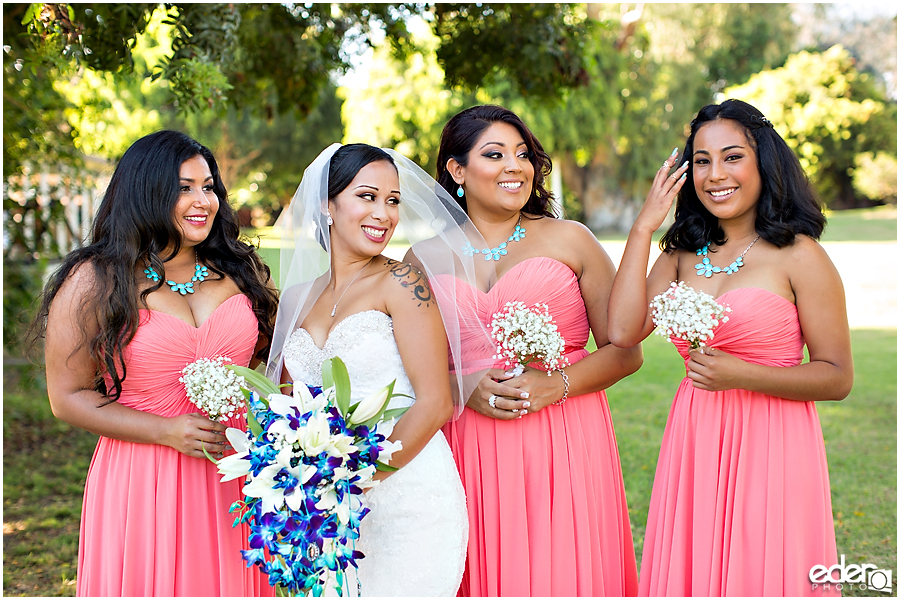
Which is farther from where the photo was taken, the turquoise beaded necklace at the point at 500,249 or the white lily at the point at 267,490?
the turquoise beaded necklace at the point at 500,249

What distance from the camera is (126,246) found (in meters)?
3.32

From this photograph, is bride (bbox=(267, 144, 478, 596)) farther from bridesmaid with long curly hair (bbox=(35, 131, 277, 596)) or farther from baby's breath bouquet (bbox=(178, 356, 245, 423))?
bridesmaid with long curly hair (bbox=(35, 131, 277, 596))

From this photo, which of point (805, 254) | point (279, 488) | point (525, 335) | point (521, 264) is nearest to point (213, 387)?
point (279, 488)

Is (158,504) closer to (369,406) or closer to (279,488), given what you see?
(279,488)

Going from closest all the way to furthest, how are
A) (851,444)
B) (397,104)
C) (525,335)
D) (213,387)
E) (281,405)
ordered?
(281,405)
(213,387)
(525,335)
(851,444)
(397,104)

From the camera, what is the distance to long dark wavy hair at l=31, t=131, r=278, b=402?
318 centimetres

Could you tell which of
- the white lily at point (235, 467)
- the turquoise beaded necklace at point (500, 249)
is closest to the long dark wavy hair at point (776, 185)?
the turquoise beaded necklace at point (500, 249)

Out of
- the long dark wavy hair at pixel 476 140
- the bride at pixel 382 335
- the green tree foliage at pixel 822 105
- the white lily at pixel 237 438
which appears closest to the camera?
the white lily at pixel 237 438

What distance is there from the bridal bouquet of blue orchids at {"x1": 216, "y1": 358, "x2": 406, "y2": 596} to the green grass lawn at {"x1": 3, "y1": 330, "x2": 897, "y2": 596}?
380 cm

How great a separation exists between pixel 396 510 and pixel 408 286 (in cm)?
94

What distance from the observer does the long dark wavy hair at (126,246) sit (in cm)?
318

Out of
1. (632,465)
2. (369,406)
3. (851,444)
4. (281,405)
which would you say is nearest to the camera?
(281,405)

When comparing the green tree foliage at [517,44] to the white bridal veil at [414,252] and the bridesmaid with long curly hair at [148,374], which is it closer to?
the white bridal veil at [414,252]

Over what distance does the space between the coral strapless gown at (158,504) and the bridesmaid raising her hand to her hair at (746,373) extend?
196 centimetres
